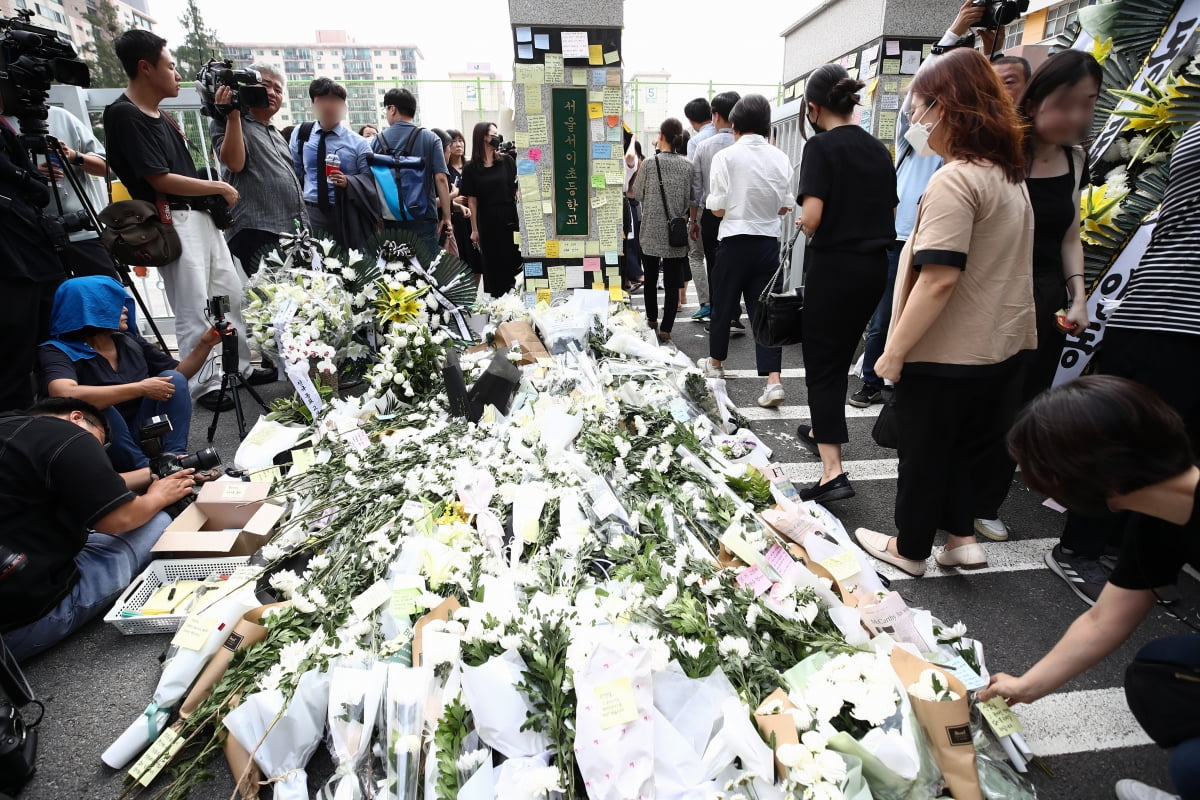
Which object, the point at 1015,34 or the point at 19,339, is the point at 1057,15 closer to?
the point at 1015,34

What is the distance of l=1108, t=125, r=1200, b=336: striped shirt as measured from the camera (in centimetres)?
204

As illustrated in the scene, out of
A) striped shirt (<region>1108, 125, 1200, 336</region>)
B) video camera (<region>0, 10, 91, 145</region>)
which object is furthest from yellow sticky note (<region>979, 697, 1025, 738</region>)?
video camera (<region>0, 10, 91, 145</region>)

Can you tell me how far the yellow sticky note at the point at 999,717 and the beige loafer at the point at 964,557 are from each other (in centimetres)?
110

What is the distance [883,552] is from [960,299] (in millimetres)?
1130

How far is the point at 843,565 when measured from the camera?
6.33 feet

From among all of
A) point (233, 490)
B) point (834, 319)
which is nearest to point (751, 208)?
point (834, 319)

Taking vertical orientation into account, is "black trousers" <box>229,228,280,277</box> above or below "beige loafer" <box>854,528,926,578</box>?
above

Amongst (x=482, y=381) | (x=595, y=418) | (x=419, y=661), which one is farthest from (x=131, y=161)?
(x=419, y=661)

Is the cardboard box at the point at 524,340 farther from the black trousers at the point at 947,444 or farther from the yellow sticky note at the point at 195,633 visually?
the yellow sticky note at the point at 195,633

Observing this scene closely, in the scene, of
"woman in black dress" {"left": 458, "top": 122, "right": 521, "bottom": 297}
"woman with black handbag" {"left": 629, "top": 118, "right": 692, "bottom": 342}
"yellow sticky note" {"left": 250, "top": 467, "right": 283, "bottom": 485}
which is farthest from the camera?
"woman in black dress" {"left": 458, "top": 122, "right": 521, "bottom": 297}

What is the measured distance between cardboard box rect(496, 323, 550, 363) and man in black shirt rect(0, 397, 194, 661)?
1.95m

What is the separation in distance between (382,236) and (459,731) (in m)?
3.49

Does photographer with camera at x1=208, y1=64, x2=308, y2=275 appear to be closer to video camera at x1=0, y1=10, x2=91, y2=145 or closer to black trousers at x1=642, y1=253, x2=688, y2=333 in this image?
video camera at x1=0, y1=10, x2=91, y2=145

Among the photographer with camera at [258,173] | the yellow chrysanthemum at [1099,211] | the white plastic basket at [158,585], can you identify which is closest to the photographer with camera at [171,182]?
the photographer with camera at [258,173]
